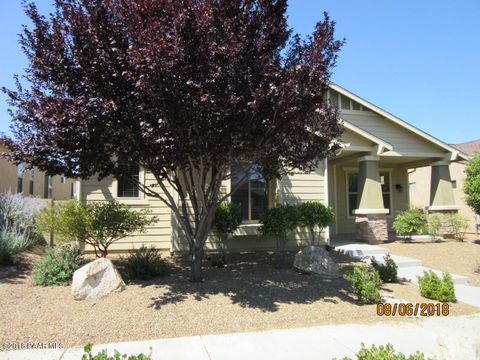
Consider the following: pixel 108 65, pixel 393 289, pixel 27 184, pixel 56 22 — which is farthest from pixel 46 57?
pixel 27 184

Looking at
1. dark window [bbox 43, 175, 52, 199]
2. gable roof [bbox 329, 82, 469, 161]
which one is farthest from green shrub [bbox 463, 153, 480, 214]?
dark window [bbox 43, 175, 52, 199]

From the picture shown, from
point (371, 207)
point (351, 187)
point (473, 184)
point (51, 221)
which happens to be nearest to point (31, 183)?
point (51, 221)

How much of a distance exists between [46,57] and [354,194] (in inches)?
490

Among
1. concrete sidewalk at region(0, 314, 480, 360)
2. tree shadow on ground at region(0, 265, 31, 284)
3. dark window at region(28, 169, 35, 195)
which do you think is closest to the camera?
concrete sidewalk at region(0, 314, 480, 360)

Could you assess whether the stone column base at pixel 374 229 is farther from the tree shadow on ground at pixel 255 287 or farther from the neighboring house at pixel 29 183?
the neighboring house at pixel 29 183

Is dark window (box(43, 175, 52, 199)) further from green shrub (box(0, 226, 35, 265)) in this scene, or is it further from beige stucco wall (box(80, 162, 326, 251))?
green shrub (box(0, 226, 35, 265))

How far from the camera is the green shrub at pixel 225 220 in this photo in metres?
9.73

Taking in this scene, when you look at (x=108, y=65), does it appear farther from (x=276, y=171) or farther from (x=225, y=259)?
(x=225, y=259)

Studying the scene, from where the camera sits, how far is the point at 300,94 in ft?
18.4

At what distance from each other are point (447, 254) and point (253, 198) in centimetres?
601

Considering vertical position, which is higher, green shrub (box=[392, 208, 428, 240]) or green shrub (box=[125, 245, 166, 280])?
green shrub (box=[392, 208, 428, 240])

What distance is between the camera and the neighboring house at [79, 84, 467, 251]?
10.6 metres
